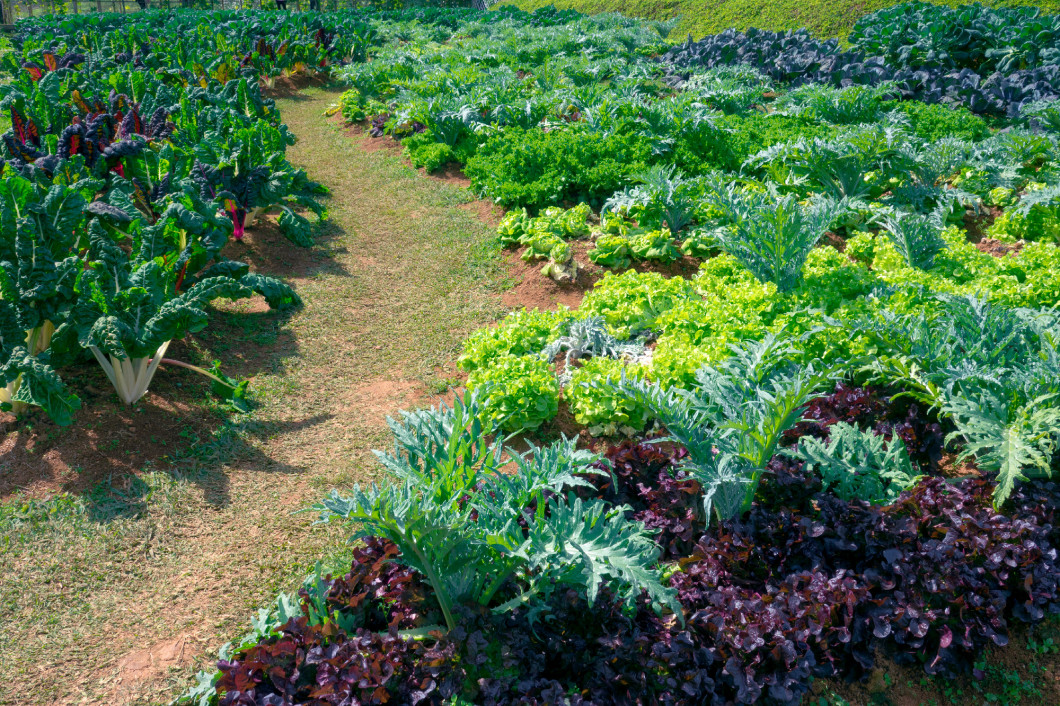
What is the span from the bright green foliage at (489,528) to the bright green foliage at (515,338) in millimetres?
1968

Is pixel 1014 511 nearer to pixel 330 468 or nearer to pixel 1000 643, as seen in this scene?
pixel 1000 643

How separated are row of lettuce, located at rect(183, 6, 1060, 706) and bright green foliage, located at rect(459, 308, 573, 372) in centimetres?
3

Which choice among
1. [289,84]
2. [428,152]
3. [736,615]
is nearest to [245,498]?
[736,615]

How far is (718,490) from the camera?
357 centimetres

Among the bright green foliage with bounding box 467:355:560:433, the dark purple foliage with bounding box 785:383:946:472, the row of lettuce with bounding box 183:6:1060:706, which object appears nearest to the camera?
the row of lettuce with bounding box 183:6:1060:706

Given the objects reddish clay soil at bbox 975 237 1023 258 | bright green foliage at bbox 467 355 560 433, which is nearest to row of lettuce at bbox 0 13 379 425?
bright green foliage at bbox 467 355 560 433

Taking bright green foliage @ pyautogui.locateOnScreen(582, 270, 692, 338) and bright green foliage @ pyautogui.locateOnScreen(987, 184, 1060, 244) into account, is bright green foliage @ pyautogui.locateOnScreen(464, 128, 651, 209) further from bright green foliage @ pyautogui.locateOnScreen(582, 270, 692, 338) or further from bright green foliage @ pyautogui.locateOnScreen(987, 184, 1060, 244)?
bright green foliage @ pyautogui.locateOnScreen(987, 184, 1060, 244)

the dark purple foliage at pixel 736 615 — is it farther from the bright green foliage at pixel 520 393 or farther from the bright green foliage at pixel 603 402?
the bright green foliage at pixel 520 393

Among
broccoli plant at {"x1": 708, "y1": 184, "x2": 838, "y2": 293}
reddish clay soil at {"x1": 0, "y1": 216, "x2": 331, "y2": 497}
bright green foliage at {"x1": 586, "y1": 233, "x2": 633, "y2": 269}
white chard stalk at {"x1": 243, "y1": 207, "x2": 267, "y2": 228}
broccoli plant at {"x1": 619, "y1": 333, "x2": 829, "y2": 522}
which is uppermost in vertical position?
broccoli plant at {"x1": 708, "y1": 184, "x2": 838, "y2": 293}

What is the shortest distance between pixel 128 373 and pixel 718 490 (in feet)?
12.9

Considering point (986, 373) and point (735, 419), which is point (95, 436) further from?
point (986, 373)

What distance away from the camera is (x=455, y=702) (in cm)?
270

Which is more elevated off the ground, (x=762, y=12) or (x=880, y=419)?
(x=762, y=12)

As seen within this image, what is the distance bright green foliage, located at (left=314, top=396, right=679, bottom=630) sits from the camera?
9.02 feet
